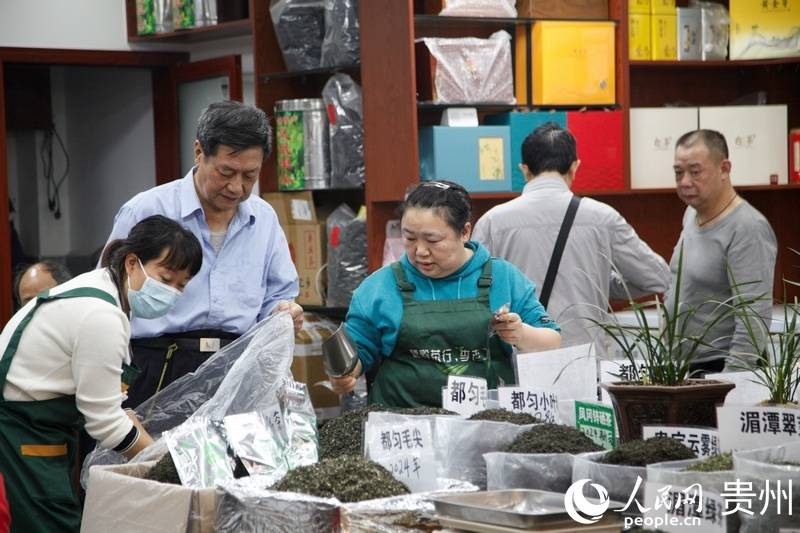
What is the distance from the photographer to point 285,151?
19.2 feet

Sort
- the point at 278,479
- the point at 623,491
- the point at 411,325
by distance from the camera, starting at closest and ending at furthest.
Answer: the point at 623,491 < the point at 278,479 < the point at 411,325

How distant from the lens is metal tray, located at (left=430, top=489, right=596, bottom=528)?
188 cm

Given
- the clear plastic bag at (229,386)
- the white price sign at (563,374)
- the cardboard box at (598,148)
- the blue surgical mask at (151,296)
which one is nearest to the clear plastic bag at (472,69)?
the cardboard box at (598,148)

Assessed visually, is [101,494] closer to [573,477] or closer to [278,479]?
[278,479]

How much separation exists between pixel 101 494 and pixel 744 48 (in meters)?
4.20

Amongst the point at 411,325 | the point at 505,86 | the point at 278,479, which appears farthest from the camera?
the point at 505,86

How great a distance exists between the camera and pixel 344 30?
554 centimetres

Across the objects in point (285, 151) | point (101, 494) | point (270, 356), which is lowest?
point (101, 494)

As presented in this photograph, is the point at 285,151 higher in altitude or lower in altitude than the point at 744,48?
lower

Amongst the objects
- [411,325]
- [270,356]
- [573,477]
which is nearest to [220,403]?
[270,356]

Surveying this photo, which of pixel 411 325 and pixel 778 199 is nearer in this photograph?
pixel 411 325

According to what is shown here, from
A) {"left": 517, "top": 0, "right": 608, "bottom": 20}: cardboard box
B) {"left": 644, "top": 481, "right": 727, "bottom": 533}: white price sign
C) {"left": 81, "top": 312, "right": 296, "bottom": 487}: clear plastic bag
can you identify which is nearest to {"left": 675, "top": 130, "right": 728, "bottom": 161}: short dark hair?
{"left": 517, "top": 0, "right": 608, "bottom": 20}: cardboard box

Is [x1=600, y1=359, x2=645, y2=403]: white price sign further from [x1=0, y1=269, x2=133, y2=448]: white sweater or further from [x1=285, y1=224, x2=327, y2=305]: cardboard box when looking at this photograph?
[x1=285, y1=224, x2=327, y2=305]: cardboard box

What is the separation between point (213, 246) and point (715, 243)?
1.83 meters
